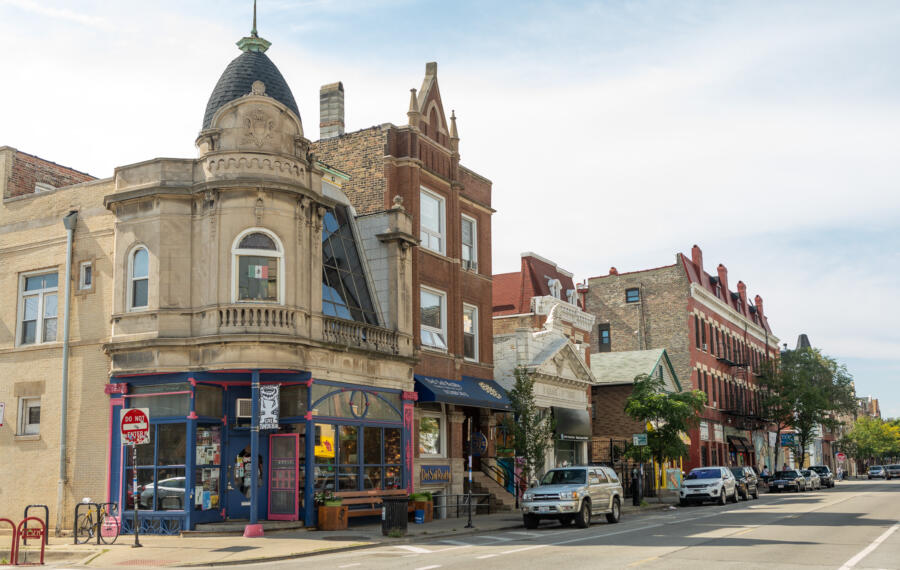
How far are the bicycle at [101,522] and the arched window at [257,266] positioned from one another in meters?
6.17

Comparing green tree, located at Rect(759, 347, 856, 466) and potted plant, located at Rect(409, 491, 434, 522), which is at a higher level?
green tree, located at Rect(759, 347, 856, 466)

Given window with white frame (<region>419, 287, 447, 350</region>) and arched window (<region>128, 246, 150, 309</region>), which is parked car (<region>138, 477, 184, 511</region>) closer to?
arched window (<region>128, 246, 150, 309</region>)

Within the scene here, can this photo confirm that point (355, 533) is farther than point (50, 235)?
No

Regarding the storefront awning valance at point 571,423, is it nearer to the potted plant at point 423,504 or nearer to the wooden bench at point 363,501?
the potted plant at point 423,504

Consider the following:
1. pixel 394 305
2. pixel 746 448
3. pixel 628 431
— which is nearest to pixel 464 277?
pixel 394 305

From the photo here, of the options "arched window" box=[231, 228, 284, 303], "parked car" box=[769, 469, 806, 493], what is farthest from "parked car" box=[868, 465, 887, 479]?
"arched window" box=[231, 228, 284, 303]

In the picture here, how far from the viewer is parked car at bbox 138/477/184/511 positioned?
72.3 ft

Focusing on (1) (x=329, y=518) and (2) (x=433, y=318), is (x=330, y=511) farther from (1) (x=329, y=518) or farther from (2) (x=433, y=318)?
(2) (x=433, y=318)

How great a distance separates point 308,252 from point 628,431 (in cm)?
2908

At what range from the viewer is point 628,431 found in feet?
158

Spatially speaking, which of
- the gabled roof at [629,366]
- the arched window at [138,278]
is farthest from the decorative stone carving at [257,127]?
the gabled roof at [629,366]

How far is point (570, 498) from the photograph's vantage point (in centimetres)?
2412

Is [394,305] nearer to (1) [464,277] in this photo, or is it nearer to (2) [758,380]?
(1) [464,277]

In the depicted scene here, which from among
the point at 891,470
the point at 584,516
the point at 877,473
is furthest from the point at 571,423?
the point at 877,473
